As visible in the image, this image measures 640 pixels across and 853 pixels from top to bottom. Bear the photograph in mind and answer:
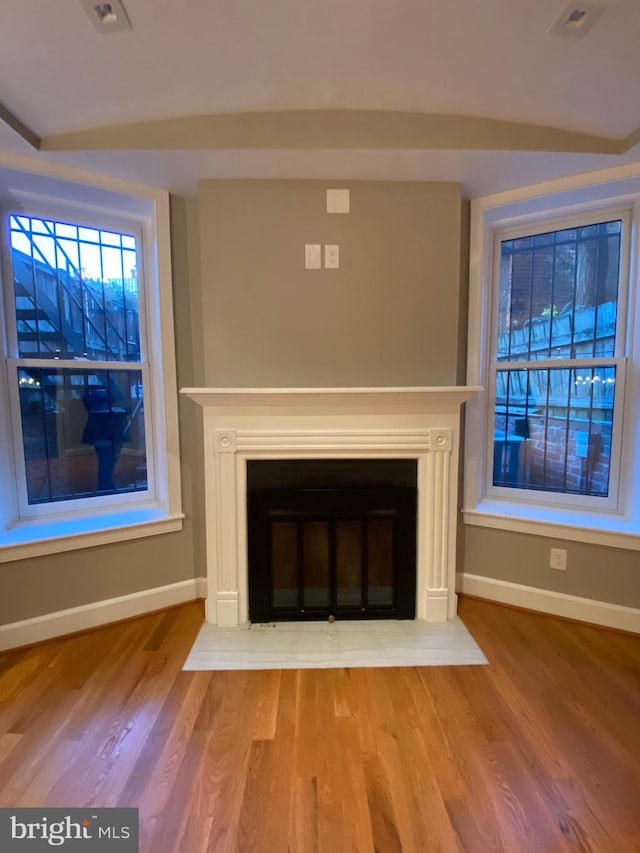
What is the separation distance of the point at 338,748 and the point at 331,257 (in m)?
2.16

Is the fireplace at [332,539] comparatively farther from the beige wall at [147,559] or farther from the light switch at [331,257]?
the light switch at [331,257]

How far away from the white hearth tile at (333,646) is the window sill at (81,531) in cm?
63

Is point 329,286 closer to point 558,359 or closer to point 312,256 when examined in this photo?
point 312,256

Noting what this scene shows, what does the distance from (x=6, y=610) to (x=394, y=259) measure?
2628mm

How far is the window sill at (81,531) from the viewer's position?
2102mm

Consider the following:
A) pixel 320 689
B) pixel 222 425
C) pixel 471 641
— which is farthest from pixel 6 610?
→ pixel 471 641

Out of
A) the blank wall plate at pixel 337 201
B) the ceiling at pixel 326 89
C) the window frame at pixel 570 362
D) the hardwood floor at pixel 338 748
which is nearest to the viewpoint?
the hardwood floor at pixel 338 748

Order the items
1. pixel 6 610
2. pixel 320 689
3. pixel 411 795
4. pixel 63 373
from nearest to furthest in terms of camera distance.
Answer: pixel 411 795, pixel 320 689, pixel 6 610, pixel 63 373

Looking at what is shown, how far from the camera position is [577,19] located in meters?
1.38

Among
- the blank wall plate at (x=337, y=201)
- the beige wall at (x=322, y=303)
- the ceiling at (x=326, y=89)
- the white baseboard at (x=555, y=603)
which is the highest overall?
the ceiling at (x=326, y=89)

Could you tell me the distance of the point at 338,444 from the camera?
7.28ft

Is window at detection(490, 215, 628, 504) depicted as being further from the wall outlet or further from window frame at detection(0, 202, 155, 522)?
window frame at detection(0, 202, 155, 522)

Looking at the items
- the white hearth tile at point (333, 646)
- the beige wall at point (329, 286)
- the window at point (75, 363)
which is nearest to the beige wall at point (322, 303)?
the beige wall at point (329, 286)

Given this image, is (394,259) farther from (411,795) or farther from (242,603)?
(411,795)
